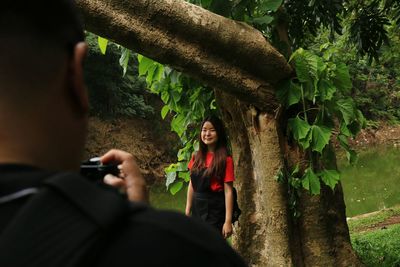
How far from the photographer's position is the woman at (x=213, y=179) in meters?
4.09

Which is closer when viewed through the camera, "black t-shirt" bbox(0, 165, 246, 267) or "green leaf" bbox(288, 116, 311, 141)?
"black t-shirt" bbox(0, 165, 246, 267)

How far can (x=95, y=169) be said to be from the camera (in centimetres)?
113

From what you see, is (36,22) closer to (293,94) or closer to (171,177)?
(293,94)

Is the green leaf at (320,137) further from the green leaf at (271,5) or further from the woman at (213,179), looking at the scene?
the green leaf at (271,5)

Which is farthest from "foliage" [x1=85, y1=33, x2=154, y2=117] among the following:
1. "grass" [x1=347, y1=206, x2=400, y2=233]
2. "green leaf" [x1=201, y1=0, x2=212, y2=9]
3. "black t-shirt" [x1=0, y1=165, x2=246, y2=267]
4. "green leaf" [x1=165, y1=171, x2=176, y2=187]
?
"black t-shirt" [x1=0, y1=165, x2=246, y2=267]

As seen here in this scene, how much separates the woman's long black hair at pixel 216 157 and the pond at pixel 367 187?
688 centimetres

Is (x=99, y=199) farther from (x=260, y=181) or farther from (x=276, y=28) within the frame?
(x=276, y=28)

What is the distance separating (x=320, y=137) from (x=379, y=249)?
2142mm

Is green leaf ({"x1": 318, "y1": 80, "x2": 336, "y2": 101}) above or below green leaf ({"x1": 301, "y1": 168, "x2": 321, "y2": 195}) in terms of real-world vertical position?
above

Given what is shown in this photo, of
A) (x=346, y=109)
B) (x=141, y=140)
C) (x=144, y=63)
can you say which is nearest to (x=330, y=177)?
(x=346, y=109)

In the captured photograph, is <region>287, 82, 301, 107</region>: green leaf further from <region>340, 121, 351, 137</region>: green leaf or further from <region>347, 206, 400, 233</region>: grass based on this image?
<region>347, 206, 400, 233</region>: grass

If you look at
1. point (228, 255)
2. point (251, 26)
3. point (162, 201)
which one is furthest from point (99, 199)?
point (162, 201)

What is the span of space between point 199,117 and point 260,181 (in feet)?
2.91

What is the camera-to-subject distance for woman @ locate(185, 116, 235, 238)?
409cm
